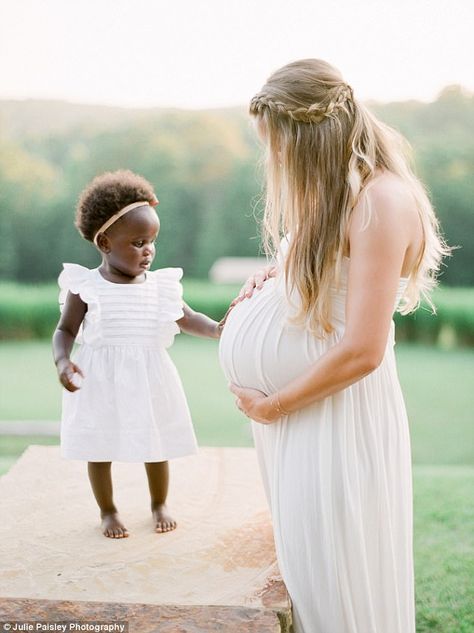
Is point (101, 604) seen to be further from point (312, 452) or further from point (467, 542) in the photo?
point (467, 542)

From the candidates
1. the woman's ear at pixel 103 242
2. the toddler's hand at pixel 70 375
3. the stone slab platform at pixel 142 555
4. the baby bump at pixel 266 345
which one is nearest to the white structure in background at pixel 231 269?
the stone slab platform at pixel 142 555

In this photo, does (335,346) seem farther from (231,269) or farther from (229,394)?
(231,269)

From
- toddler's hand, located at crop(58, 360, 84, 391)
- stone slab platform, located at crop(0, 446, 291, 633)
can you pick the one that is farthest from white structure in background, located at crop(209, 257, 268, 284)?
toddler's hand, located at crop(58, 360, 84, 391)

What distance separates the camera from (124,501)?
2.80 meters

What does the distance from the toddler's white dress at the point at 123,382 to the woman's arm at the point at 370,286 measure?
804 mm

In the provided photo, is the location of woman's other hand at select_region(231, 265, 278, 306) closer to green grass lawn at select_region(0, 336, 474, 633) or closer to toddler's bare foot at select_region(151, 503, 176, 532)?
toddler's bare foot at select_region(151, 503, 176, 532)

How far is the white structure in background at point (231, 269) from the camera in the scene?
913 centimetres

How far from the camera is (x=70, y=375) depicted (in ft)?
7.50

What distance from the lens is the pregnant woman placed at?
172cm

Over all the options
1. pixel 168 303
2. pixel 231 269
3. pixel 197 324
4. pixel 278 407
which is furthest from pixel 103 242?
pixel 231 269

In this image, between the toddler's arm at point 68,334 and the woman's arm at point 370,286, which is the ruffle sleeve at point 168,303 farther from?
the woman's arm at point 370,286

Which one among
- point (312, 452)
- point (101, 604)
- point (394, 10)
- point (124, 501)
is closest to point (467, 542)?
point (124, 501)

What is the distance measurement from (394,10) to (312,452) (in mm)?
7151

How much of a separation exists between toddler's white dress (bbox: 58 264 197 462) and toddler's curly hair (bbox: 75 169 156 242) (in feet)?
0.49
